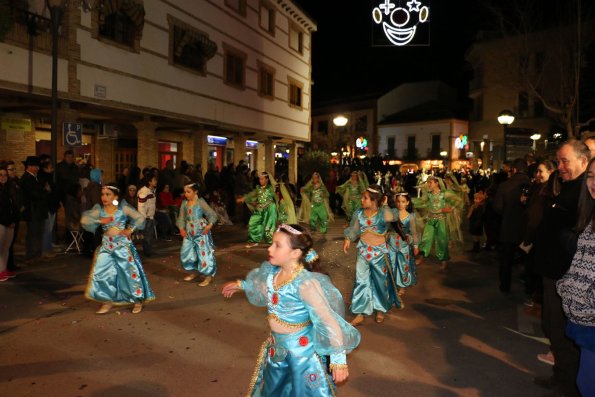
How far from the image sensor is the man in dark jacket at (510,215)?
796 centimetres

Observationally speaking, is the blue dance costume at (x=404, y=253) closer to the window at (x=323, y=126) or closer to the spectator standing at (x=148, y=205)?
the spectator standing at (x=148, y=205)

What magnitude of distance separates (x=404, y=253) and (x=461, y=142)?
4486 centimetres

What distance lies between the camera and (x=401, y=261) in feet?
26.3

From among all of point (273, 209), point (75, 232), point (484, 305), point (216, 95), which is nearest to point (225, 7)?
point (216, 95)

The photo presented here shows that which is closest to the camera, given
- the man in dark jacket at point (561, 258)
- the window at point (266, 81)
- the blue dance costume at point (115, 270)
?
the man in dark jacket at point (561, 258)

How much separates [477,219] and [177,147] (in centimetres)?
1484

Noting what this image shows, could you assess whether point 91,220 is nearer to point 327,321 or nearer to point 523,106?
point 327,321

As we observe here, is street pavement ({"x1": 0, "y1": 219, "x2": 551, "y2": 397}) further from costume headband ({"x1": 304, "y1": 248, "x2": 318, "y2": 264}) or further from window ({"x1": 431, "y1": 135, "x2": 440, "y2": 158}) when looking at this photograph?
window ({"x1": 431, "y1": 135, "x2": 440, "y2": 158})

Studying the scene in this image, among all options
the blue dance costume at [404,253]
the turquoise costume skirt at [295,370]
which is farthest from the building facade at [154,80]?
the turquoise costume skirt at [295,370]

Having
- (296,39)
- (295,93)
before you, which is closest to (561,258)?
(295,93)

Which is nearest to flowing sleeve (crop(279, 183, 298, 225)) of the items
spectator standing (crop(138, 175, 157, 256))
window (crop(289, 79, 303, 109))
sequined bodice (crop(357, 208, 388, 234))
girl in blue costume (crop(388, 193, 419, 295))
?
A: spectator standing (crop(138, 175, 157, 256))

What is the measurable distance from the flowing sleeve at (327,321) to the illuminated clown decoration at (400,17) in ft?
32.0

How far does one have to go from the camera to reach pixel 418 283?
924 cm

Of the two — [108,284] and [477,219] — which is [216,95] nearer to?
[477,219]
